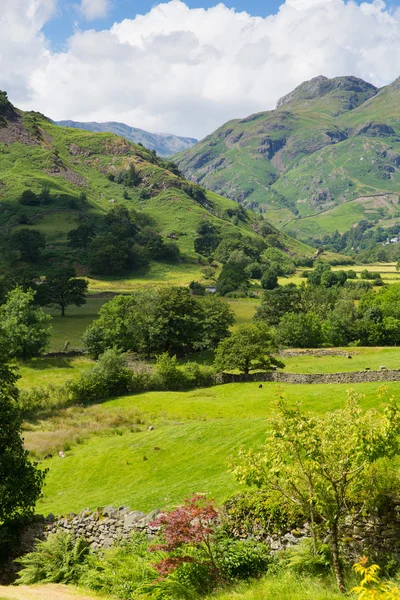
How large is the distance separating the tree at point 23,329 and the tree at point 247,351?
27.8m

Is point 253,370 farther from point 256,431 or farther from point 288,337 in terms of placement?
point 256,431

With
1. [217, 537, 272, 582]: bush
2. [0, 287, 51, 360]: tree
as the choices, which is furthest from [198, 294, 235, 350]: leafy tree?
[217, 537, 272, 582]: bush

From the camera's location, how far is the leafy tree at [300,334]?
88.2 m

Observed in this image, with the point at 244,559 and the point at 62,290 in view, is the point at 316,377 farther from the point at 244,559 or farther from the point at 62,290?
the point at 62,290

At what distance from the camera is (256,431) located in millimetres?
31578

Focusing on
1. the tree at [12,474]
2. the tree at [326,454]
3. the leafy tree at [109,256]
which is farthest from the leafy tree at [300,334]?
the leafy tree at [109,256]

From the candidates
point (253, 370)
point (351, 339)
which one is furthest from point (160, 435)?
point (351, 339)

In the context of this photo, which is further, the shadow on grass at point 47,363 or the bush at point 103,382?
the shadow on grass at point 47,363

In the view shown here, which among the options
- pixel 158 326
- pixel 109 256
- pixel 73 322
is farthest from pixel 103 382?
pixel 109 256

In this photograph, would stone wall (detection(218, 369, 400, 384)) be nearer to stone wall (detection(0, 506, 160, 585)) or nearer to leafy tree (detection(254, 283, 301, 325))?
stone wall (detection(0, 506, 160, 585))

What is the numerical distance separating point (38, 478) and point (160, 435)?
14.9 metres

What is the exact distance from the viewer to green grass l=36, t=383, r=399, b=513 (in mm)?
26375

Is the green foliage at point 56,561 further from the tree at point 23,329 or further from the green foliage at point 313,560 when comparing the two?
the tree at point 23,329

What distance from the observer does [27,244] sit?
167 metres
